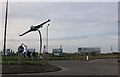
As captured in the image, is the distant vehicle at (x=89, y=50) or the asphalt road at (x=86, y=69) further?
the distant vehicle at (x=89, y=50)

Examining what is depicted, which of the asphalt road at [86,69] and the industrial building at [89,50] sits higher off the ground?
the industrial building at [89,50]

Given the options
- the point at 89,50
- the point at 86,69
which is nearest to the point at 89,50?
the point at 89,50

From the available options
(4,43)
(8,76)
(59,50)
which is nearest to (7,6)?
(4,43)

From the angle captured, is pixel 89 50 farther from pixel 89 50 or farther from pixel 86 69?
pixel 86 69

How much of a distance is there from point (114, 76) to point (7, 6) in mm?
26189

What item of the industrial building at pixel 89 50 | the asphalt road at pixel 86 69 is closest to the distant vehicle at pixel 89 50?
the industrial building at pixel 89 50

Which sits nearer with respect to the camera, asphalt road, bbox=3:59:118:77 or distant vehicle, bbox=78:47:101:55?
asphalt road, bbox=3:59:118:77

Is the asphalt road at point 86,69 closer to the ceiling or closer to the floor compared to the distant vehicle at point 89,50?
closer to the floor

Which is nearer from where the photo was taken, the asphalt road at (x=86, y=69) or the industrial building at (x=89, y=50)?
the asphalt road at (x=86, y=69)

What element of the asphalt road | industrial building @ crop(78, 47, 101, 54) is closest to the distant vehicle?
industrial building @ crop(78, 47, 101, 54)

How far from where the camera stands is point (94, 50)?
12588 centimetres

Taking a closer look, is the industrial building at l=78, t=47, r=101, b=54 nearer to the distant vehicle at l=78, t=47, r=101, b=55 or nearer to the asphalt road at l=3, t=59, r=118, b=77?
the distant vehicle at l=78, t=47, r=101, b=55

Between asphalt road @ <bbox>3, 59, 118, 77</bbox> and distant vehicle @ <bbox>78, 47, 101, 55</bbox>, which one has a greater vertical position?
distant vehicle @ <bbox>78, 47, 101, 55</bbox>

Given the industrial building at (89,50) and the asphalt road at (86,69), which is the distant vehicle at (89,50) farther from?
the asphalt road at (86,69)
